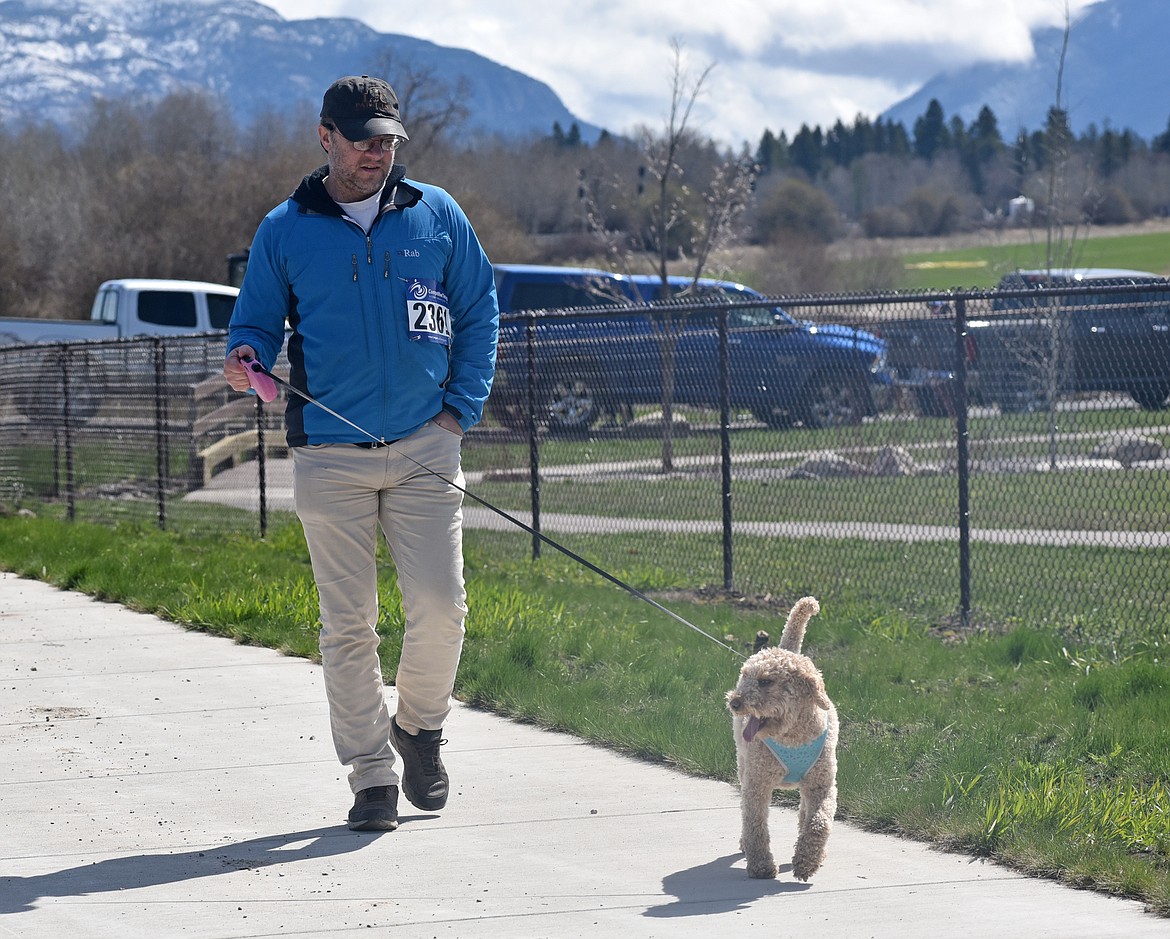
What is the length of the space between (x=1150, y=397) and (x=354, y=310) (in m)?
4.57

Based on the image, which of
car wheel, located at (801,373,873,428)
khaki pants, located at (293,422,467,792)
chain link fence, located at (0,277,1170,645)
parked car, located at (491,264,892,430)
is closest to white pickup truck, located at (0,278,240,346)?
chain link fence, located at (0,277,1170,645)

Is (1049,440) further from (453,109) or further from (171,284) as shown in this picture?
(453,109)

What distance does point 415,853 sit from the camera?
4.73 metres

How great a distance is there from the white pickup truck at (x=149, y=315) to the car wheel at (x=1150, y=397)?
2197cm

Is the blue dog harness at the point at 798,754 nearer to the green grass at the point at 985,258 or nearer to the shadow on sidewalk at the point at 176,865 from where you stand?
the shadow on sidewalk at the point at 176,865

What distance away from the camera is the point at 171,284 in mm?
28141

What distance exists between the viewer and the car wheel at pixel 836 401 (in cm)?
880

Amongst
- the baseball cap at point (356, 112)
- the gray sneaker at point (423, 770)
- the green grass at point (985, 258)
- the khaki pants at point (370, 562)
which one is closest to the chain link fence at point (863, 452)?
the khaki pants at point (370, 562)

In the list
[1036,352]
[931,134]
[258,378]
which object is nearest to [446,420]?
[258,378]

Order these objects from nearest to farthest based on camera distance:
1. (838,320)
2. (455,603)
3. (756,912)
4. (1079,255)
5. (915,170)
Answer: (756,912)
(455,603)
(838,320)
(1079,255)
(915,170)

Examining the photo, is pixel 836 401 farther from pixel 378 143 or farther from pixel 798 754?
pixel 798 754

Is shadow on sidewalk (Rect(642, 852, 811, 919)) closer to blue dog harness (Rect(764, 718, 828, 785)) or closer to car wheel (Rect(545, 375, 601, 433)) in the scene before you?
blue dog harness (Rect(764, 718, 828, 785))

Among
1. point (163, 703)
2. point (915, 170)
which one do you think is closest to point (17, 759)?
point (163, 703)

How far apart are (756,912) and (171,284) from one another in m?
25.7
